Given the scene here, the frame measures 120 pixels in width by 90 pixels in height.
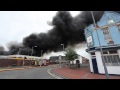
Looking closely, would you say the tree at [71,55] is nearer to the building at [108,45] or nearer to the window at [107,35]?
the building at [108,45]

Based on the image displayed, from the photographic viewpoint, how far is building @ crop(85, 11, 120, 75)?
12.3m

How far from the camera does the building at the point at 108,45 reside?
12.3 meters

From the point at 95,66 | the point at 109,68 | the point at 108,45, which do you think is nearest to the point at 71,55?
the point at 95,66

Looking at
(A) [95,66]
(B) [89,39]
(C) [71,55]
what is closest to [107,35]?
(B) [89,39]

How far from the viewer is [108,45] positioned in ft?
42.8

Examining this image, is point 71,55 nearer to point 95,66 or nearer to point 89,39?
point 89,39

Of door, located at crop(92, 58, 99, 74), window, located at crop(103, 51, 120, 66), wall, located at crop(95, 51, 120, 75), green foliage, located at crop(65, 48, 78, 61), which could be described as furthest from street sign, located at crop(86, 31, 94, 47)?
green foliage, located at crop(65, 48, 78, 61)

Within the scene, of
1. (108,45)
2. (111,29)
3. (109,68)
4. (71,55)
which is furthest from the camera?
(71,55)

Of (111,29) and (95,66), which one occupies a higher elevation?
(111,29)

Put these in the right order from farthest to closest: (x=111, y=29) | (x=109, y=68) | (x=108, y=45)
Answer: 1. (x=111, y=29)
2. (x=108, y=45)
3. (x=109, y=68)

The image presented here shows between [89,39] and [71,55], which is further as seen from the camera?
[71,55]

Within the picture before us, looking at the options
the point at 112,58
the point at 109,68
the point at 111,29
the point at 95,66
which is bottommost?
the point at 109,68

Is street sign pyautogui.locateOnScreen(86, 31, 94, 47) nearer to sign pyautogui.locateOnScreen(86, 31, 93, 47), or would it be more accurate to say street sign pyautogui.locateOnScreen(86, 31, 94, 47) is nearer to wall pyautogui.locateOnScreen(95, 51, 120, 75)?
sign pyautogui.locateOnScreen(86, 31, 93, 47)
